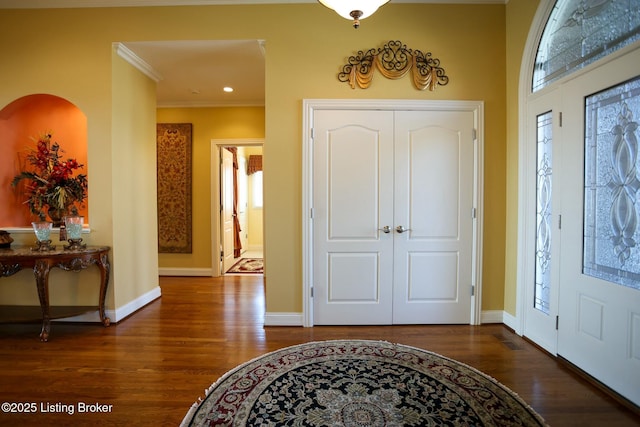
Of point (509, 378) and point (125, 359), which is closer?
point (509, 378)

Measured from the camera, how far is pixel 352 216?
3240mm

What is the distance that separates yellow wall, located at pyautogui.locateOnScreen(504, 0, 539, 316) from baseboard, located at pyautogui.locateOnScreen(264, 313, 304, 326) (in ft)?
6.78

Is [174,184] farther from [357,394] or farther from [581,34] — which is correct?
[581,34]

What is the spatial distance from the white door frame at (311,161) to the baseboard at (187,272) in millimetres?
2812

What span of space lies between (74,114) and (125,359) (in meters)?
2.77

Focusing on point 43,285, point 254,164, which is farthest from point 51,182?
point 254,164

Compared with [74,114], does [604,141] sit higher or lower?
lower

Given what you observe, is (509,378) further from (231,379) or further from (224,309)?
(224,309)

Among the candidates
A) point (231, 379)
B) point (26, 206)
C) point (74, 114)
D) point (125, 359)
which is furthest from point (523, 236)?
point (26, 206)

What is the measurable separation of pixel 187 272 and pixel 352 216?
351cm

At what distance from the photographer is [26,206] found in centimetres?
361

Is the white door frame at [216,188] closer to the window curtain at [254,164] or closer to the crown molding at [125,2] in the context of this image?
the crown molding at [125,2]

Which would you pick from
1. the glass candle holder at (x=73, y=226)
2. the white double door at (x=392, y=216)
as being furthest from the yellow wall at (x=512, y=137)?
the glass candle holder at (x=73, y=226)

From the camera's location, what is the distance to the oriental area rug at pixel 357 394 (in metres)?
1.85
